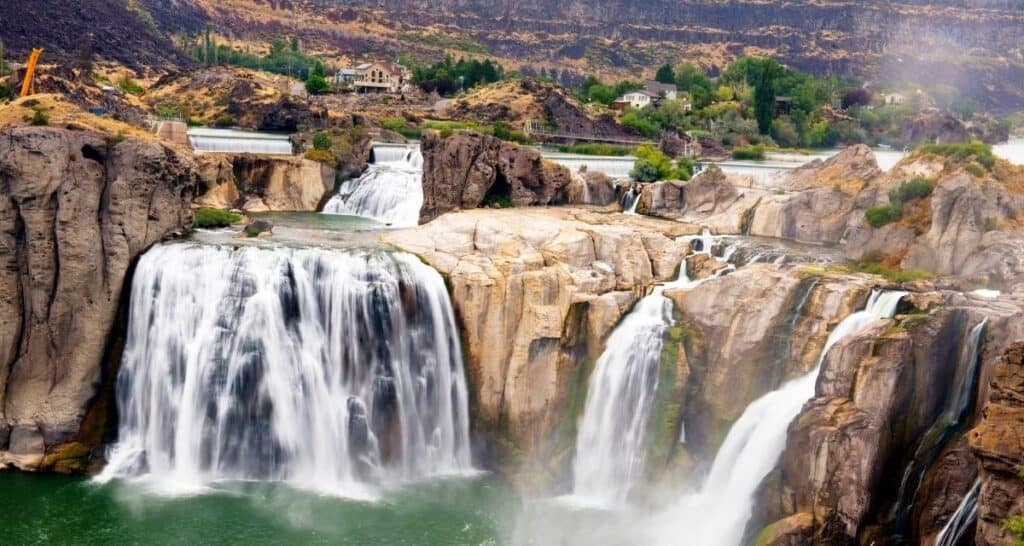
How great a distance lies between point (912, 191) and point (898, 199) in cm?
51

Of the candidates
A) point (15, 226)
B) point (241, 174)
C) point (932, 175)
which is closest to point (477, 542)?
point (15, 226)

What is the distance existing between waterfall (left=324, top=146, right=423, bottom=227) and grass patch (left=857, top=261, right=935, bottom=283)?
64.9 ft

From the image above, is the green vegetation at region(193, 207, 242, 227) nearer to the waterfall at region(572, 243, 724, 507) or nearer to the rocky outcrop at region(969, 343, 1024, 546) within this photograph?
the waterfall at region(572, 243, 724, 507)

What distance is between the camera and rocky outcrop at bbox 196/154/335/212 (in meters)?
46.2

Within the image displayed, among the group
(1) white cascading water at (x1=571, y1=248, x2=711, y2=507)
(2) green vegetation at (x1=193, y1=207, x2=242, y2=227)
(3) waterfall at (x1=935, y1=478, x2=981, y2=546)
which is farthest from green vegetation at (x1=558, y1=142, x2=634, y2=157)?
(3) waterfall at (x1=935, y1=478, x2=981, y2=546)

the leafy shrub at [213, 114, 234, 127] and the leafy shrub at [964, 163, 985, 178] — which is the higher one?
the leafy shrub at [964, 163, 985, 178]

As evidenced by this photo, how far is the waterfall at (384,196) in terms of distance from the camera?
45812mm

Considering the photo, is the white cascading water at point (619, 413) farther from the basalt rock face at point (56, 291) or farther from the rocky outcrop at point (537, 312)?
the basalt rock face at point (56, 291)

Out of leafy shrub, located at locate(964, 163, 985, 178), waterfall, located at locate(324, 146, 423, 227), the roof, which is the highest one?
the roof

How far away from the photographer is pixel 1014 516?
16578mm

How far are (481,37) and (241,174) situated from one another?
391 ft

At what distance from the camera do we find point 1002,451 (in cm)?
1714

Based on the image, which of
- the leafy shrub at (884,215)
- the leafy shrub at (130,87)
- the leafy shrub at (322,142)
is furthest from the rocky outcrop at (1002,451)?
the leafy shrub at (130,87)

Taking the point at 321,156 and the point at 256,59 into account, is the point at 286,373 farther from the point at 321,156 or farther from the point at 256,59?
the point at 256,59
